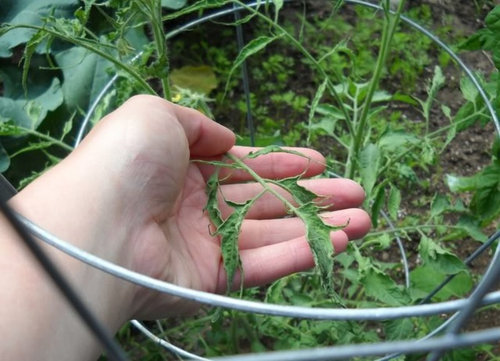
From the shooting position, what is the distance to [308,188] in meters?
0.96

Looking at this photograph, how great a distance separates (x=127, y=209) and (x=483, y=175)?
0.54 m

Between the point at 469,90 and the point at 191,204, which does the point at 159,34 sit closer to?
the point at 191,204

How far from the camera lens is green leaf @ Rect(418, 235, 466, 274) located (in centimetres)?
84

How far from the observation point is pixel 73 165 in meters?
0.79

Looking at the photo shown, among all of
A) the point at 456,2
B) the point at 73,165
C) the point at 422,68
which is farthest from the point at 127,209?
the point at 456,2

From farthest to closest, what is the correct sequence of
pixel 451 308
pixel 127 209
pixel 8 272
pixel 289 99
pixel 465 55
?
1. pixel 465 55
2. pixel 289 99
3. pixel 127 209
4. pixel 8 272
5. pixel 451 308

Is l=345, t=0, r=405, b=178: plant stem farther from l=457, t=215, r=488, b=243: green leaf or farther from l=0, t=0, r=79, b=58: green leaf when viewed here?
l=0, t=0, r=79, b=58: green leaf

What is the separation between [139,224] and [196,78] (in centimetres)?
104

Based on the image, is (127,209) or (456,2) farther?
(456,2)

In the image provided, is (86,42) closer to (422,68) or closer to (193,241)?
(193,241)

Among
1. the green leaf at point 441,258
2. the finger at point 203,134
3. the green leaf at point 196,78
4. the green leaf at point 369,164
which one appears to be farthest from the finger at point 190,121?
the green leaf at point 196,78

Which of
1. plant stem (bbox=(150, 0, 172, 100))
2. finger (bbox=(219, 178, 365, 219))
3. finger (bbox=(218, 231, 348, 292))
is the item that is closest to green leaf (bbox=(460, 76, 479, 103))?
finger (bbox=(219, 178, 365, 219))

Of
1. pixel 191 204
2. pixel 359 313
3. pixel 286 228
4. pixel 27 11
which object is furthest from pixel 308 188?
pixel 27 11

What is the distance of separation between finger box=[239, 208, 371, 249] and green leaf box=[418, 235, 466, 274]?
98mm
